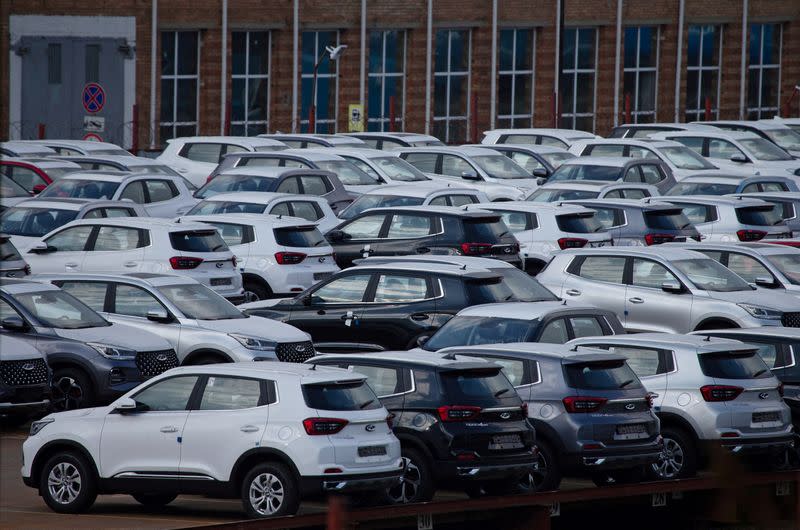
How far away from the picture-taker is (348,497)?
12922mm

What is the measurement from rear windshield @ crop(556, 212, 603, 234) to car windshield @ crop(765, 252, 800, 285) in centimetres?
339

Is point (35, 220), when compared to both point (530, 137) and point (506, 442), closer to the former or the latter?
point (506, 442)

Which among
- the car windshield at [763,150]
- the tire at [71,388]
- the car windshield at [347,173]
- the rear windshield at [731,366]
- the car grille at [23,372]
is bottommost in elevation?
the tire at [71,388]

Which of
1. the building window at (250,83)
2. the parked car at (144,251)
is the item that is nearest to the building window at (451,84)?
the building window at (250,83)

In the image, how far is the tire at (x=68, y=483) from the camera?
44.4ft

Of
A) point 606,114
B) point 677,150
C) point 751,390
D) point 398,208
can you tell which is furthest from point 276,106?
point 751,390

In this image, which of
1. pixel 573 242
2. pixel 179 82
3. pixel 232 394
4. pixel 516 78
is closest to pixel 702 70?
pixel 516 78

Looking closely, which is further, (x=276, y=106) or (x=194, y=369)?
(x=276, y=106)

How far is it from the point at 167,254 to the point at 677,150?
16530 millimetres

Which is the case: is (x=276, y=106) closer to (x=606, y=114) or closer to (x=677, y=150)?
(x=606, y=114)

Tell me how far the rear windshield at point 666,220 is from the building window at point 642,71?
32.3m

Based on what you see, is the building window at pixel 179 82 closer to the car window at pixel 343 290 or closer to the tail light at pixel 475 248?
the tail light at pixel 475 248

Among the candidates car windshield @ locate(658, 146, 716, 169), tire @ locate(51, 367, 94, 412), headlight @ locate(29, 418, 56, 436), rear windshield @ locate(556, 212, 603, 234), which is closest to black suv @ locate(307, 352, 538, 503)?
headlight @ locate(29, 418, 56, 436)

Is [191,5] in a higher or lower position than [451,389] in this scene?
higher
